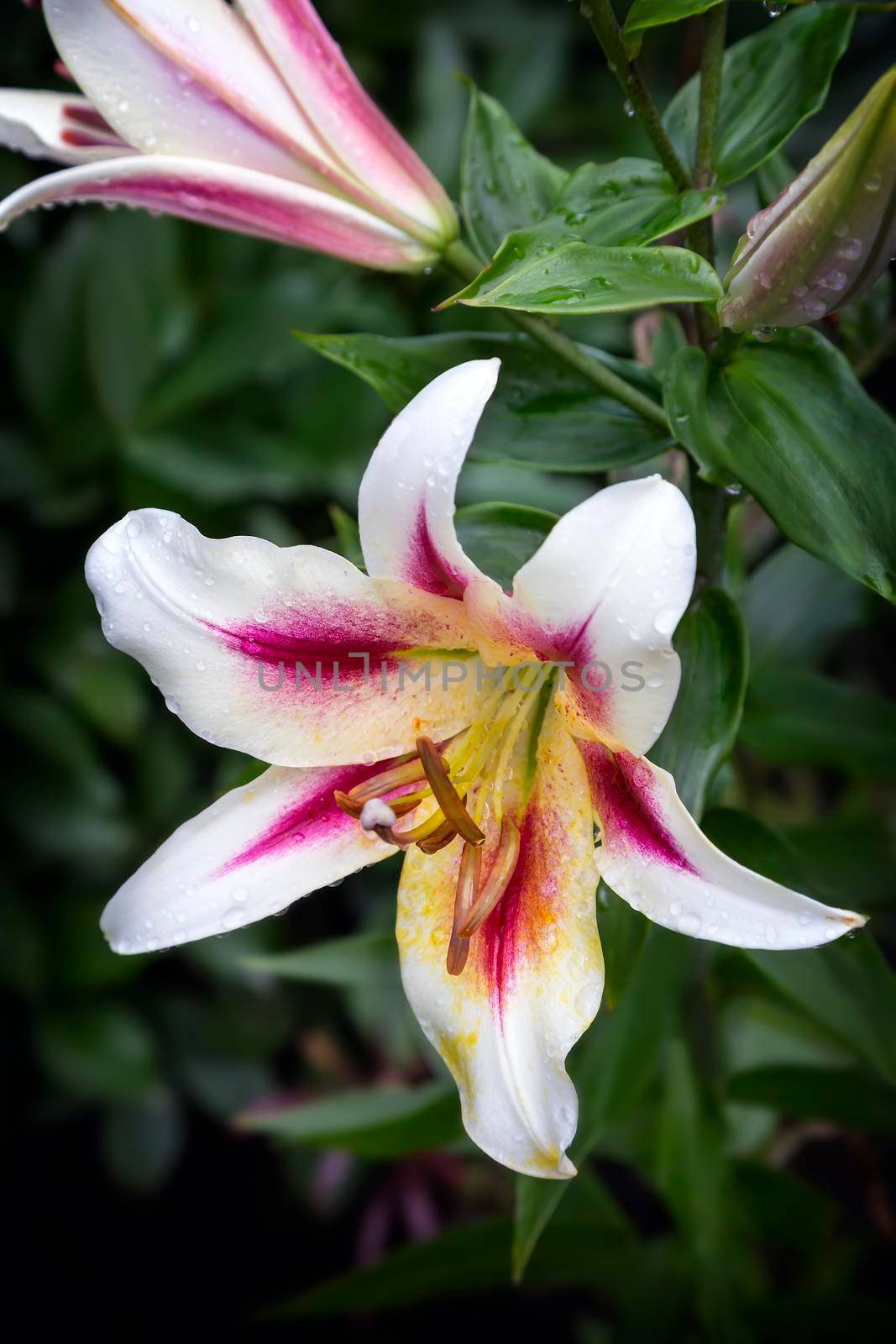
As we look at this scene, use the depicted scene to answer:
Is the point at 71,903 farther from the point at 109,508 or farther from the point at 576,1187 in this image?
the point at 576,1187

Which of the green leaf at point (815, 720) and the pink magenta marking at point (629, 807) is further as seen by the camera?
the green leaf at point (815, 720)

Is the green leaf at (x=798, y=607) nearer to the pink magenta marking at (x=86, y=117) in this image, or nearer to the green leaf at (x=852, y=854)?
the green leaf at (x=852, y=854)

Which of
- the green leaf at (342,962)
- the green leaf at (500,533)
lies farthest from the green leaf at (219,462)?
the green leaf at (500,533)

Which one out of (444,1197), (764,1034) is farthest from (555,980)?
(444,1197)

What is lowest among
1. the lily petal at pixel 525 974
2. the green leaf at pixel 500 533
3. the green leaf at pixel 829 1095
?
the green leaf at pixel 829 1095

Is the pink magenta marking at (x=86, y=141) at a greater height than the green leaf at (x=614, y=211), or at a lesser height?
greater

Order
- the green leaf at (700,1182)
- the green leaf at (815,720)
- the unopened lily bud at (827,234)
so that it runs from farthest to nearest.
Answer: the green leaf at (700,1182)
the green leaf at (815,720)
the unopened lily bud at (827,234)

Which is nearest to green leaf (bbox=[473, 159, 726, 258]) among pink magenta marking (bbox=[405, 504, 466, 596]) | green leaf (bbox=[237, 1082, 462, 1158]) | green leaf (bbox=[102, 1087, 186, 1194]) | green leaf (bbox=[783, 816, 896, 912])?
pink magenta marking (bbox=[405, 504, 466, 596])

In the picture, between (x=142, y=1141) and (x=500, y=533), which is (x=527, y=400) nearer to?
(x=500, y=533)
